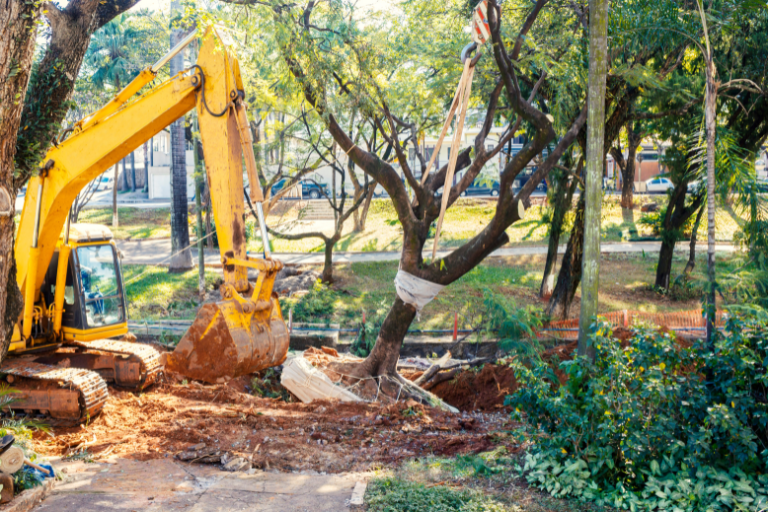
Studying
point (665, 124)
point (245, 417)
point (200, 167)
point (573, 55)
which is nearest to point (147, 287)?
point (200, 167)

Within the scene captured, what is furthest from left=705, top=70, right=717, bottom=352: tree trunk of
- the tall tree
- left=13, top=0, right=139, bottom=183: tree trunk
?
left=13, top=0, right=139, bottom=183: tree trunk

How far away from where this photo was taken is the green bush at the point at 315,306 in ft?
50.8

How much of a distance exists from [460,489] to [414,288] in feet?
14.8

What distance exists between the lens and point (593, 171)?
7.17 meters

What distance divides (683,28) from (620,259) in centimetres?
1259

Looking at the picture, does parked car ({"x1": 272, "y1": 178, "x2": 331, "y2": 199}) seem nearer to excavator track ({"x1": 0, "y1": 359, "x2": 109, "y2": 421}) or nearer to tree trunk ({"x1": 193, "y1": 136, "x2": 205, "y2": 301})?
tree trunk ({"x1": 193, "y1": 136, "x2": 205, "y2": 301})

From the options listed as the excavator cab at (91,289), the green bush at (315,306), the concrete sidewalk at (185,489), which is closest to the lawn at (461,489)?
the concrete sidewalk at (185,489)

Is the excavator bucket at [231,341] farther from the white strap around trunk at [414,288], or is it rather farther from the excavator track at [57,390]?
the white strap around trunk at [414,288]

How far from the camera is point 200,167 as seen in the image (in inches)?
627

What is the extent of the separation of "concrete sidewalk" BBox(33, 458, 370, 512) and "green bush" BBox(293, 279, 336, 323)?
7.99m

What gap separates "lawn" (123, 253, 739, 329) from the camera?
1562 centimetres

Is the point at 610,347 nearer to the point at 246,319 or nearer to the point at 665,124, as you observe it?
the point at 246,319

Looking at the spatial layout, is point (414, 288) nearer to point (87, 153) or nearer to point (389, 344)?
point (389, 344)

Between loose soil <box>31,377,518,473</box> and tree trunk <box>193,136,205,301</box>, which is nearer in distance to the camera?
loose soil <box>31,377,518,473</box>
